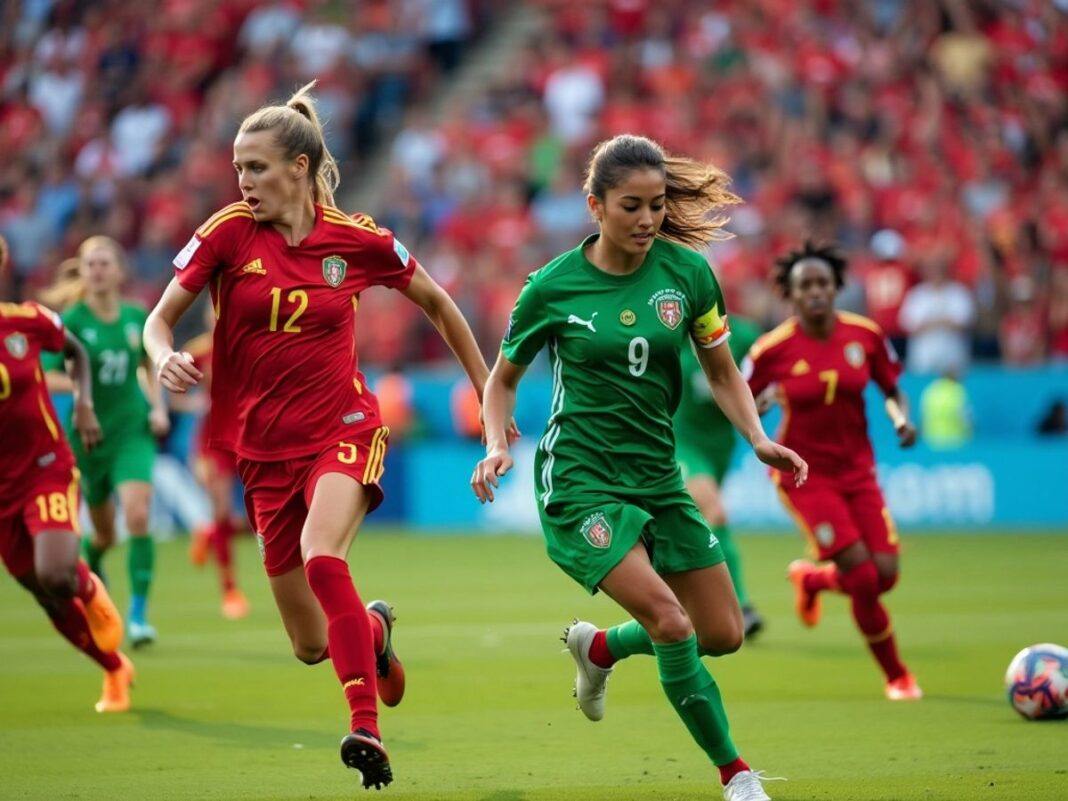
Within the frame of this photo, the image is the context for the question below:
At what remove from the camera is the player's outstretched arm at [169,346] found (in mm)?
6691

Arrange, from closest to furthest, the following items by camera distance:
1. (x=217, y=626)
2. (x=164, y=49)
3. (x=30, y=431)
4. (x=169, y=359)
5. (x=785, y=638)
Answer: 1. (x=169, y=359)
2. (x=30, y=431)
3. (x=785, y=638)
4. (x=217, y=626)
5. (x=164, y=49)

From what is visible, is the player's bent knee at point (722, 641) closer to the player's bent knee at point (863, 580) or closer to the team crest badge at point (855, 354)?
the player's bent knee at point (863, 580)

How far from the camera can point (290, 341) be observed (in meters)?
7.35

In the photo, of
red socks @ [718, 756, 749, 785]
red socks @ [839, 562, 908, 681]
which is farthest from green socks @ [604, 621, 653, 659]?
red socks @ [839, 562, 908, 681]

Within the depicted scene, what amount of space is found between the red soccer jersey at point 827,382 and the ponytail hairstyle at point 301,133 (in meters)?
3.63

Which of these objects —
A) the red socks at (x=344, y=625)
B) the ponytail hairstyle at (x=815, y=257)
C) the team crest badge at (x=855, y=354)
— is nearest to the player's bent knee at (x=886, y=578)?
the team crest badge at (x=855, y=354)

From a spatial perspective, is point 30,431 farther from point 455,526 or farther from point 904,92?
→ point 904,92

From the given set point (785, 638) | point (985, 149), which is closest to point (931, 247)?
point (985, 149)

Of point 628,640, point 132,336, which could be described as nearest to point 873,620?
point 628,640

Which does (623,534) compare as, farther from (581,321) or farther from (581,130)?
(581,130)

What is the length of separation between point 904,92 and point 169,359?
59.6 ft

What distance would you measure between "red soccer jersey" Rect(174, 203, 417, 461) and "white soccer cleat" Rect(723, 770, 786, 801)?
2.11m

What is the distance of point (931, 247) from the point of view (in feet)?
68.7

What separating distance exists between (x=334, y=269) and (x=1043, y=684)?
399cm
